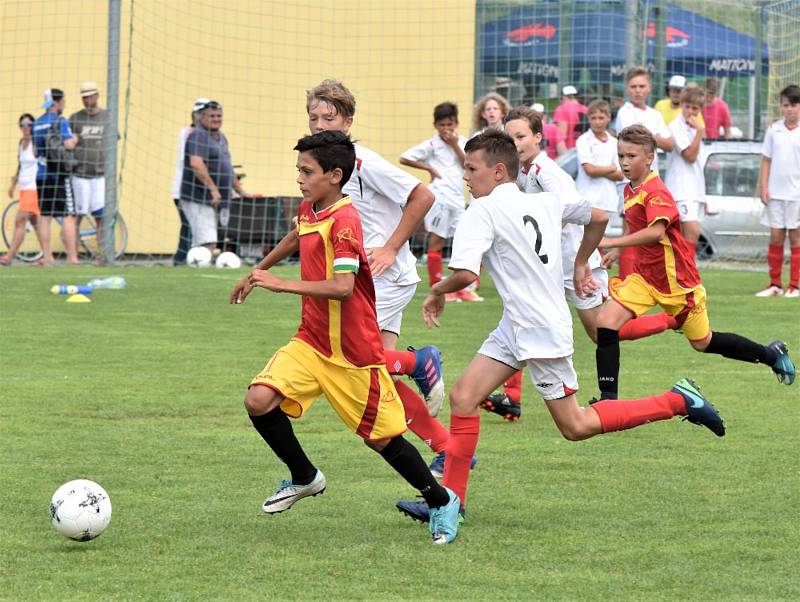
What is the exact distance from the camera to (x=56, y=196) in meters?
18.4

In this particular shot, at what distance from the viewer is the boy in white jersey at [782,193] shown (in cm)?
1498

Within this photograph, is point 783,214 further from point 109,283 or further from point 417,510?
point 417,510

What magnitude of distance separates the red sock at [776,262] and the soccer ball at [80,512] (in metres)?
11.1

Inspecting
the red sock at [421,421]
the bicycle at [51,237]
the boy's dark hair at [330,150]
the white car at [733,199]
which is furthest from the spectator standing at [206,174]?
the boy's dark hair at [330,150]

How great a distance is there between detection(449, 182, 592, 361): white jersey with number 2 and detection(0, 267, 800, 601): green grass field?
0.70 m

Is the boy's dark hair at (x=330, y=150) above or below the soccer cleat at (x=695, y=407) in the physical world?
above

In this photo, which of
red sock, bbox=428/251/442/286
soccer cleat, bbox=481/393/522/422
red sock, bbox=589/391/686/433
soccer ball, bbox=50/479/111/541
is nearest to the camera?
soccer ball, bbox=50/479/111/541

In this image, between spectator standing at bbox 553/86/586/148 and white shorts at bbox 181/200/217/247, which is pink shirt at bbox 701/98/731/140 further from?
white shorts at bbox 181/200/217/247

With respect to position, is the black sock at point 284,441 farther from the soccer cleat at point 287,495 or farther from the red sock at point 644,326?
the red sock at point 644,326

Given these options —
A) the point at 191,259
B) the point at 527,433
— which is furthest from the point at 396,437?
the point at 191,259

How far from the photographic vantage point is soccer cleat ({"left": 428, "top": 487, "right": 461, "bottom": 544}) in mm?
5234

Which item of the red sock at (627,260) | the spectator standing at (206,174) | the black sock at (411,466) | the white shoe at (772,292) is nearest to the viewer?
the black sock at (411,466)

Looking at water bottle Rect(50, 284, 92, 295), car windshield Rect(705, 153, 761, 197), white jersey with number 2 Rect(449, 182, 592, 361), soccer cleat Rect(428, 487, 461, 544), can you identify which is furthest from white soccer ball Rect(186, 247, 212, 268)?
soccer cleat Rect(428, 487, 461, 544)

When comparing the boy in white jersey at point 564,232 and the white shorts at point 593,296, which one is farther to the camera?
the white shorts at point 593,296
